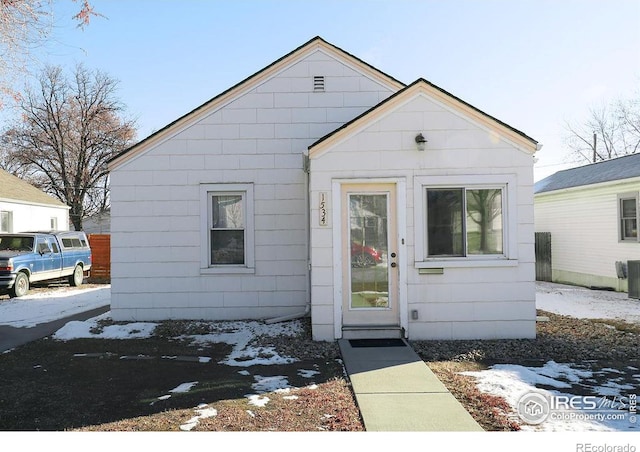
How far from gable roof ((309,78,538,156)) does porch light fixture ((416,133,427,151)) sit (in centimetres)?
64

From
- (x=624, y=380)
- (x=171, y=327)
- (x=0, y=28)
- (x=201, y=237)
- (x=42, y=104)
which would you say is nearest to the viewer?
(x=624, y=380)

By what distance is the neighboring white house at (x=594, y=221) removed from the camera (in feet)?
42.9

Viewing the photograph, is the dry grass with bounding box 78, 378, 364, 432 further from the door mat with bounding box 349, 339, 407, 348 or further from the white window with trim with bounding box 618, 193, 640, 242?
the white window with trim with bounding box 618, 193, 640, 242

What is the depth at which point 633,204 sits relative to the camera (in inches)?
511

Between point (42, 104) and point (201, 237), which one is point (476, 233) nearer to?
point (201, 237)

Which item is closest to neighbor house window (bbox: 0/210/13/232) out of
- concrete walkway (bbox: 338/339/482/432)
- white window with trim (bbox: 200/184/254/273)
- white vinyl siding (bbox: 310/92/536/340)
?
white window with trim (bbox: 200/184/254/273)

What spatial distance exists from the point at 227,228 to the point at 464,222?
454cm

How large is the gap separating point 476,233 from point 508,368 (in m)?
2.22

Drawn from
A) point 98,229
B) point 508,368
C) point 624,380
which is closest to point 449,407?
point 508,368

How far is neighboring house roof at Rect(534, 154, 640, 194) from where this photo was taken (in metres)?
13.6

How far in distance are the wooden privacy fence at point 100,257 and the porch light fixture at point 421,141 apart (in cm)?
1638

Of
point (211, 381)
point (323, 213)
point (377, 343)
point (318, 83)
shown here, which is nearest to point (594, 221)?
point (318, 83)

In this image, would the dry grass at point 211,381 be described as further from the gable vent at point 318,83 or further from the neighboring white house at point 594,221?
the neighboring white house at point 594,221

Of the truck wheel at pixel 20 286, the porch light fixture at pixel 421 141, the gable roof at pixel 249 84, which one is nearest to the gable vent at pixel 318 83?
the gable roof at pixel 249 84
